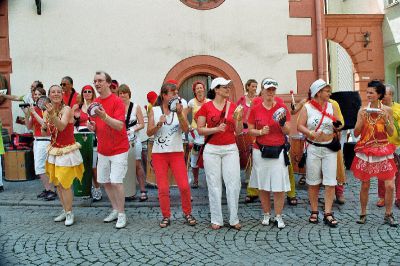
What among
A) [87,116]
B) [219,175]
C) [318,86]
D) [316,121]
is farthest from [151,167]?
[318,86]

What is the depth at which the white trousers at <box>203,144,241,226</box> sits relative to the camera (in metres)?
5.48

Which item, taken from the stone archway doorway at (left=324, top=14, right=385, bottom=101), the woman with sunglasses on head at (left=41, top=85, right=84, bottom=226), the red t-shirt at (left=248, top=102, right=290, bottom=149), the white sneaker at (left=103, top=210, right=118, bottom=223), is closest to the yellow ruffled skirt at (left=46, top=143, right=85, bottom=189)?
the woman with sunglasses on head at (left=41, top=85, right=84, bottom=226)

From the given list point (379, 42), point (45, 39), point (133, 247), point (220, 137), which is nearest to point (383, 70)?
point (379, 42)

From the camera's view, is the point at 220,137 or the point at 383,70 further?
the point at 383,70

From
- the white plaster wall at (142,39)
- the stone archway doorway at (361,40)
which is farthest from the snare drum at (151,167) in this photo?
the stone archway doorway at (361,40)

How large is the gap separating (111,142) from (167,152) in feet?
2.28

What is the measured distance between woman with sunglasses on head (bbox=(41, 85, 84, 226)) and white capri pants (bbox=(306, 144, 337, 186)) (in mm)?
2899

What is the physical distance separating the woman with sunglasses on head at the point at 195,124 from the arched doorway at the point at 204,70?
2589mm

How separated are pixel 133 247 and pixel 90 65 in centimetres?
599

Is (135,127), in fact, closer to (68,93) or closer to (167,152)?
(68,93)

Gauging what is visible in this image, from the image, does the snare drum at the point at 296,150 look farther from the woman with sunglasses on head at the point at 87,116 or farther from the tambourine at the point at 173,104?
the woman with sunglasses on head at the point at 87,116

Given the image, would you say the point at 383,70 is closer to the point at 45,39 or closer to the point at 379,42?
the point at 379,42

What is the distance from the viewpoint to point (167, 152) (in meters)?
5.70

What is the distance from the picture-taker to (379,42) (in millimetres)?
16500
